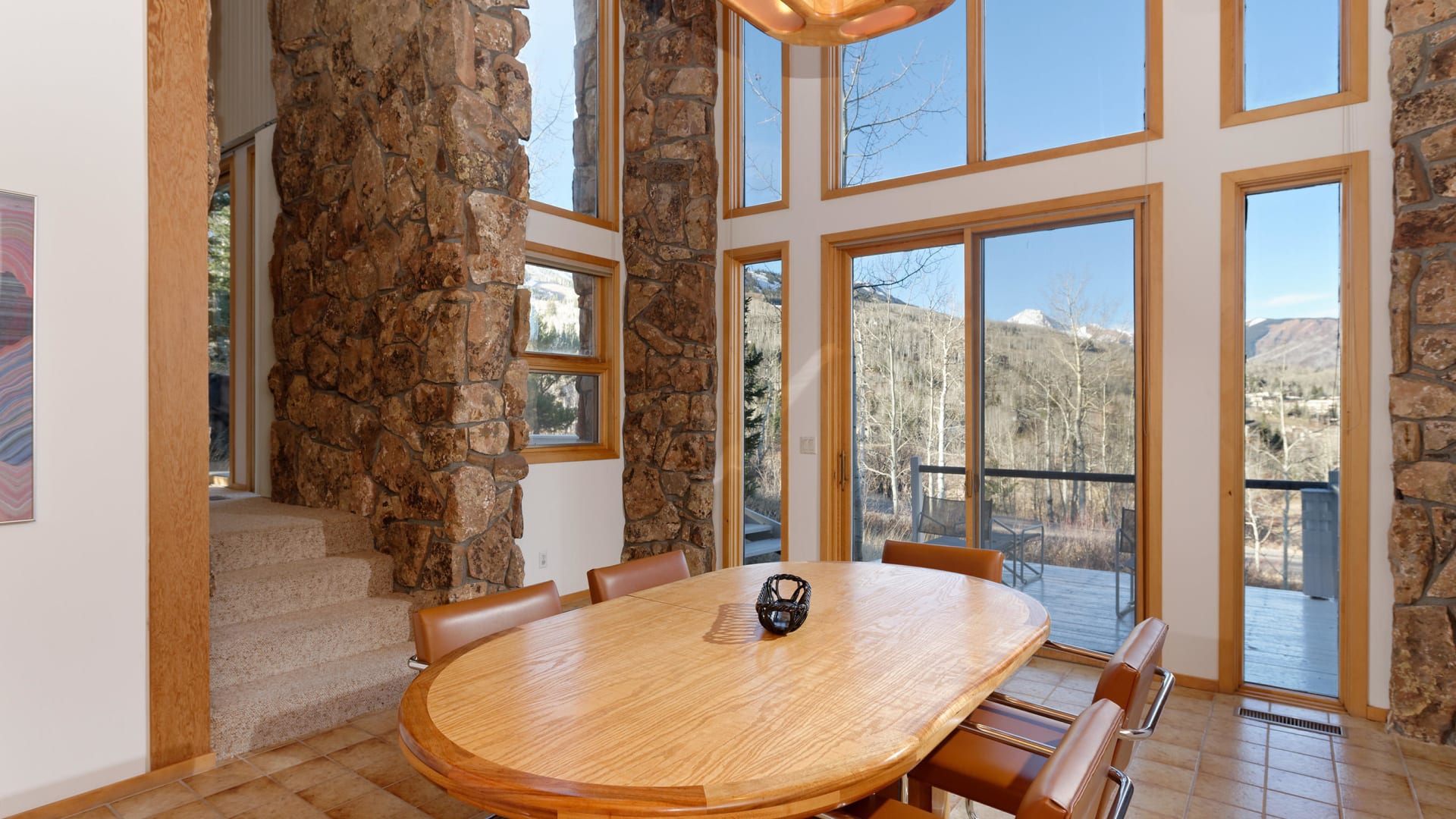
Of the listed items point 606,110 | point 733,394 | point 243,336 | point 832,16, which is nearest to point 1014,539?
point 733,394

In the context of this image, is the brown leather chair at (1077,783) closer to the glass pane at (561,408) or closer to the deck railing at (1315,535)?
the deck railing at (1315,535)

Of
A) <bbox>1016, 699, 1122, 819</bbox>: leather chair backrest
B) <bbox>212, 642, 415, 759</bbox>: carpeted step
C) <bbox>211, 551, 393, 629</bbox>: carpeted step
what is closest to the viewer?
<bbox>1016, 699, 1122, 819</bbox>: leather chair backrest

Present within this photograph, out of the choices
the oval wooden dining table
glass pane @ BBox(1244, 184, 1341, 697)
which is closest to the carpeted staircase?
the oval wooden dining table

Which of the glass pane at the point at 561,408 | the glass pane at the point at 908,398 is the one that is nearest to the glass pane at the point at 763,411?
the glass pane at the point at 908,398

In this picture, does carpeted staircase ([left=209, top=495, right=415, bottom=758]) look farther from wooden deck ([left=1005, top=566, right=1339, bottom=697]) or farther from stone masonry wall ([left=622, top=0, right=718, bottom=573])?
wooden deck ([left=1005, top=566, right=1339, bottom=697])

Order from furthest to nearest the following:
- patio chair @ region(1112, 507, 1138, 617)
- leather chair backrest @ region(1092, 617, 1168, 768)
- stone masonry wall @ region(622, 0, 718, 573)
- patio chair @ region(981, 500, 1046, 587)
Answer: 1. stone masonry wall @ region(622, 0, 718, 573)
2. patio chair @ region(981, 500, 1046, 587)
3. patio chair @ region(1112, 507, 1138, 617)
4. leather chair backrest @ region(1092, 617, 1168, 768)

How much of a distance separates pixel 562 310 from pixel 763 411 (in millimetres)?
1505

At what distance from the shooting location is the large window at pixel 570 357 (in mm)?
4742

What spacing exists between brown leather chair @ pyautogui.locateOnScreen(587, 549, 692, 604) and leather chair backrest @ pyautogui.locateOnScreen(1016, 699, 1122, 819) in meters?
1.44

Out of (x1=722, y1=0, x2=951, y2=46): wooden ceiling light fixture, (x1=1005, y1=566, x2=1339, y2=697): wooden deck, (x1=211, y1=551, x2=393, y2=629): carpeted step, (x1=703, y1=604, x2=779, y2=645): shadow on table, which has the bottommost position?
(x1=1005, y1=566, x2=1339, y2=697): wooden deck

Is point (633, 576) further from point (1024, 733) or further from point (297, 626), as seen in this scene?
point (297, 626)

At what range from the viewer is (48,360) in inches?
91.4

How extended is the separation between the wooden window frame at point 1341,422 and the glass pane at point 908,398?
1268mm

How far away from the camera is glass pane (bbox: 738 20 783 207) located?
16.4 feet
